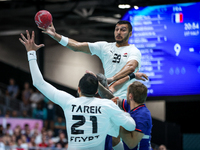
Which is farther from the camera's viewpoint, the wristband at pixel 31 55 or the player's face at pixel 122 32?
the player's face at pixel 122 32

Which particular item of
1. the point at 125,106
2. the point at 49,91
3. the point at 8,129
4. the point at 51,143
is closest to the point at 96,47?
the point at 125,106

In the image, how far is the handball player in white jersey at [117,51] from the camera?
568 cm

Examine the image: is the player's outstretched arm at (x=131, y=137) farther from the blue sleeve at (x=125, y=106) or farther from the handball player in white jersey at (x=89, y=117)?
the blue sleeve at (x=125, y=106)

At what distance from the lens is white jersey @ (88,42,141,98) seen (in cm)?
574

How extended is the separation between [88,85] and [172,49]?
7.60 m

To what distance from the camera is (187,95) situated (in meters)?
11.1

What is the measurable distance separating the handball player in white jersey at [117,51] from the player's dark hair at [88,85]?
1424 millimetres

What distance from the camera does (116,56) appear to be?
5828mm

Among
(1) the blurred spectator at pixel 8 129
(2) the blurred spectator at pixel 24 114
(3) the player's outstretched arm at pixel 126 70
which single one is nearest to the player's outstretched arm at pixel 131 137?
(3) the player's outstretched arm at pixel 126 70

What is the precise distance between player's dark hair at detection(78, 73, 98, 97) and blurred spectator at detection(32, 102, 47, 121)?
14800mm

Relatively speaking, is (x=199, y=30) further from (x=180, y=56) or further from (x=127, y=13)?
(x=127, y=13)

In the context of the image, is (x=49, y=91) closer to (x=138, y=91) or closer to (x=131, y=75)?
(x=138, y=91)

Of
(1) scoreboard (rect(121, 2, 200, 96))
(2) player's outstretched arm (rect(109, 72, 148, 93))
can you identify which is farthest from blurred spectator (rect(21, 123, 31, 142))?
(2) player's outstretched arm (rect(109, 72, 148, 93))

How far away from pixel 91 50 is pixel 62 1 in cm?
1088
